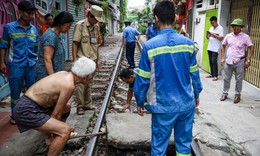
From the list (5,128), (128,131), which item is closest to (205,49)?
(128,131)

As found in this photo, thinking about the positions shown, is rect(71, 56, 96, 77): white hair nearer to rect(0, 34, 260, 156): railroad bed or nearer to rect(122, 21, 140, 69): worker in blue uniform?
rect(0, 34, 260, 156): railroad bed

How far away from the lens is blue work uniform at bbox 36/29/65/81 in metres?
4.07

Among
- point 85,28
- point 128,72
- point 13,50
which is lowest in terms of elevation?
point 128,72

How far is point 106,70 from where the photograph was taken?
359 inches

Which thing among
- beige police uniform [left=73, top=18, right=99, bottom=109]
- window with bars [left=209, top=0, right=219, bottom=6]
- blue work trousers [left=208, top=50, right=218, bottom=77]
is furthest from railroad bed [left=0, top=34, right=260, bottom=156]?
window with bars [left=209, top=0, right=219, bottom=6]

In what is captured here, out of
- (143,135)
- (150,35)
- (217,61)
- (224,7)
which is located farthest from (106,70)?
(143,135)

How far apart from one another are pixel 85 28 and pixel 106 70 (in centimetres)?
426

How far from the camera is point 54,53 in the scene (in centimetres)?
426

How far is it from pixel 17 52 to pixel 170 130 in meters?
3.08

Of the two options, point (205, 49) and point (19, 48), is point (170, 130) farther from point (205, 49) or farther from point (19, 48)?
point (205, 49)

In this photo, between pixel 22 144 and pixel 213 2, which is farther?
pixel 213 2

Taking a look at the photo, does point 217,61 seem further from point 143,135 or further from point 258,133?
point 143,135

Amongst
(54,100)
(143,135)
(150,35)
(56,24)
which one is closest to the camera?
(54,100)

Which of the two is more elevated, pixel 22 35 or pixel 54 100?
pixel 22 35
